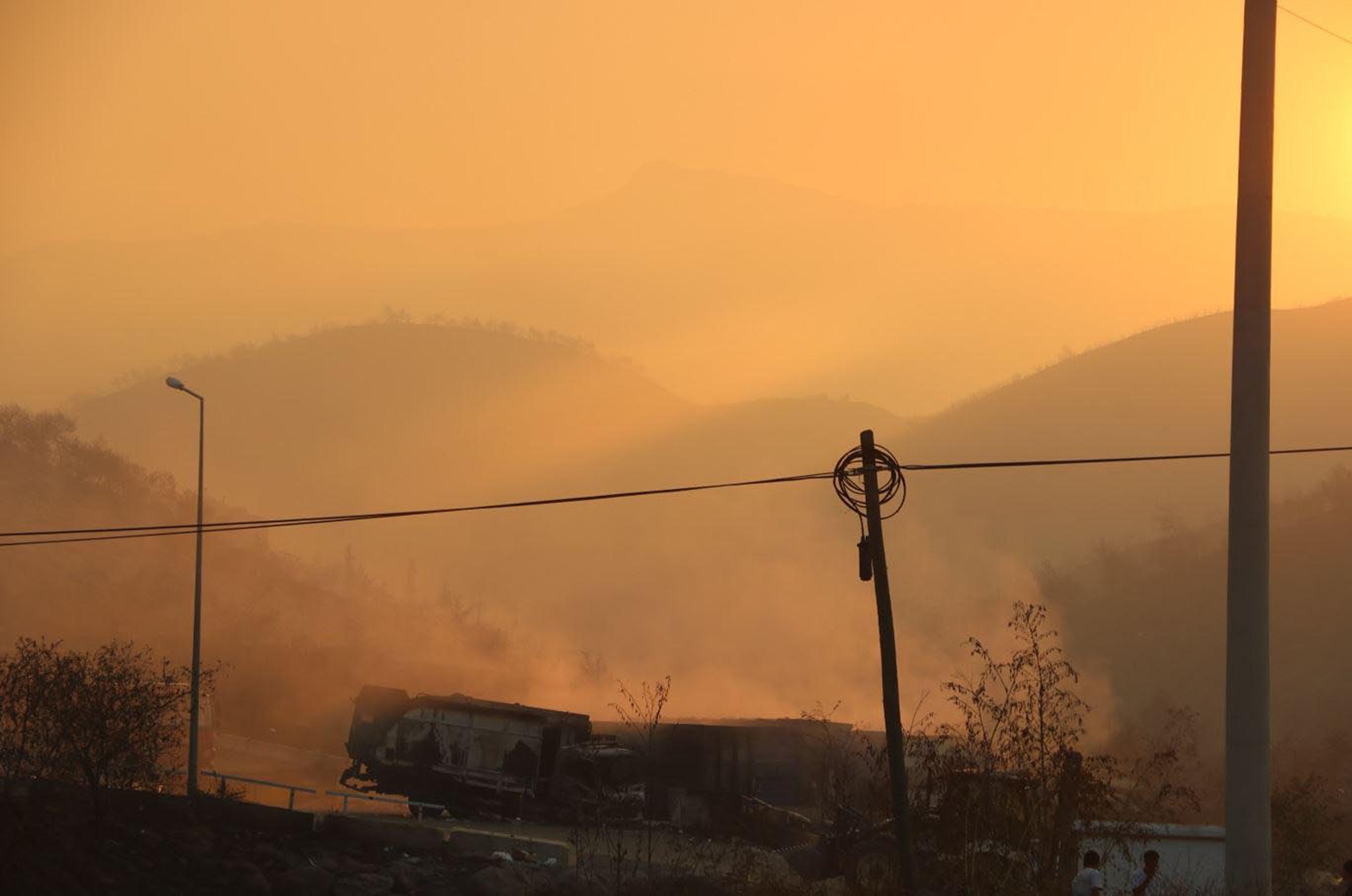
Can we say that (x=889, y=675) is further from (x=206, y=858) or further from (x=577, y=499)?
(x=206, y=858)

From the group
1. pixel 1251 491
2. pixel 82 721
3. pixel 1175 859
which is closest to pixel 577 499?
pixel 1251 491

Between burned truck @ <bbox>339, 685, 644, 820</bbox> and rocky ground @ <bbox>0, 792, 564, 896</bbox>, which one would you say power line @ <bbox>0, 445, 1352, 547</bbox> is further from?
burned truck @ <bbox>339, 685, 644, 820</bbox>

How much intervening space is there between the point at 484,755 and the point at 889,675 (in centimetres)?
2393

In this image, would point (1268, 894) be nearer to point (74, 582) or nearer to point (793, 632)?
point (74, 582)

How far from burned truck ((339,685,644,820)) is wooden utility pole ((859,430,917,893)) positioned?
21372 mm

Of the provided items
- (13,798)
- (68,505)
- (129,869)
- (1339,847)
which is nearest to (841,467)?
(129,869)

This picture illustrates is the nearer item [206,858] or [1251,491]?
[1251,491]

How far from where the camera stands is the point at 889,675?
21.1 metres

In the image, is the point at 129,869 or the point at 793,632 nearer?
the point at 129,869

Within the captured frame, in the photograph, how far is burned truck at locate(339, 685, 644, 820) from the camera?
42.2 m

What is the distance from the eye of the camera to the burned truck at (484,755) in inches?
1661

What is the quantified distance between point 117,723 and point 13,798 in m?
3.12

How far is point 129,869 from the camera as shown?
25078mm

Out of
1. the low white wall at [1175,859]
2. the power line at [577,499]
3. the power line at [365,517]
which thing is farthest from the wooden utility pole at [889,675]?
the low white wall at [1175,859]
